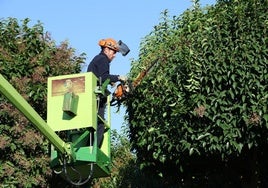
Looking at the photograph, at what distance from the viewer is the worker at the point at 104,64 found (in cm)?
755

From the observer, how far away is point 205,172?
11.9 meters

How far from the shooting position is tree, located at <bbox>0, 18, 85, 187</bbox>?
36.3 ft

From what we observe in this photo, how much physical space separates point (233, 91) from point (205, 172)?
351cm

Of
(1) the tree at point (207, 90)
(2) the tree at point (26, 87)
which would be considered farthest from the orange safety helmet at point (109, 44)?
(2) the tree at point (26, 87)

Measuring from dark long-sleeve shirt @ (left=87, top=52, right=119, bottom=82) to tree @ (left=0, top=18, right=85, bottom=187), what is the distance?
151 inches

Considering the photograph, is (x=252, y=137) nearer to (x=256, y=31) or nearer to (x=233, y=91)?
(x=233, y=91)

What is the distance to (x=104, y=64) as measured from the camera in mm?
7766

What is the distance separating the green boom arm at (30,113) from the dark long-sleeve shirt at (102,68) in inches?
57.5

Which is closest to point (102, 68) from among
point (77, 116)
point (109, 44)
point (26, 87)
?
point (109, 44)

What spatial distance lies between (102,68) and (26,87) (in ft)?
13.7

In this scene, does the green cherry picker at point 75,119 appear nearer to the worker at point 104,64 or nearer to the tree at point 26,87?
the worker at point 104,64

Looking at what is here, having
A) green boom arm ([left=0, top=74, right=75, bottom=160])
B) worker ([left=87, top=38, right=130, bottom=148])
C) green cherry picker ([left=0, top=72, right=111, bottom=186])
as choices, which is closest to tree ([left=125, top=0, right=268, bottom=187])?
worker ([left=87, top=38, right=130, bottom=148])

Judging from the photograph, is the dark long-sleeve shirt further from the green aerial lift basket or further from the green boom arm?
the green boom arm

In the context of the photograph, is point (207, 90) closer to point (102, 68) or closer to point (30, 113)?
point (102, 68)
